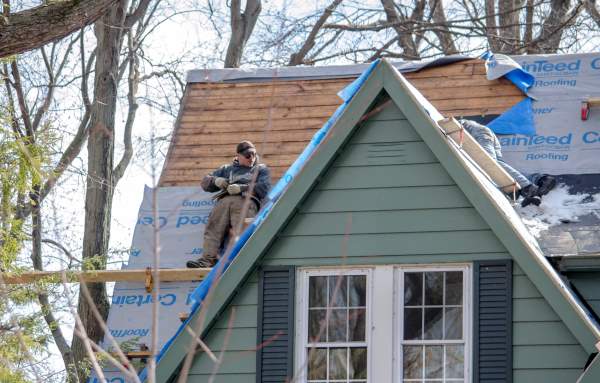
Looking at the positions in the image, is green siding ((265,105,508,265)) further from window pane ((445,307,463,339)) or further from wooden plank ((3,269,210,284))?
wooden plank ((3,269,210,284))

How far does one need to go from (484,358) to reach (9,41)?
4312 mm

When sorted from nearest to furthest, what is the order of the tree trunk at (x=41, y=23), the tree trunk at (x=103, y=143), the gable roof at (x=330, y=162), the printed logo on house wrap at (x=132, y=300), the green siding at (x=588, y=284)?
the tree trunk at (x=41, y=23)
the gable roof at (x=330, y=162)
the green siding at (x=588, y=284)
the printed logo on house wrap at (x=132, y=300)
the tree trunk at (x=103, y=143)

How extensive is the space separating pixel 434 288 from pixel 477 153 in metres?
1.83

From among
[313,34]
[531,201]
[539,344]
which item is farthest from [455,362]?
[313,34]

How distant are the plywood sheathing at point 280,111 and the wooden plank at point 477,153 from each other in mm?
4445

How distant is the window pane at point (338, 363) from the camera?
10.0 meters

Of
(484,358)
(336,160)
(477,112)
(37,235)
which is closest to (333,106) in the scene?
(477,112)

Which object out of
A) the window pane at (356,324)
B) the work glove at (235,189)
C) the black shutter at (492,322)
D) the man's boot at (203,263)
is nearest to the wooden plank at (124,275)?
the man's boot at (203,263)

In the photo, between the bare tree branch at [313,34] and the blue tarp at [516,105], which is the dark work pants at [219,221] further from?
the bare tree branch at [313,34]

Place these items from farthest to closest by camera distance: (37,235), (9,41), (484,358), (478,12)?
(478,12) < (37,235) < (484,358) < (9,41)

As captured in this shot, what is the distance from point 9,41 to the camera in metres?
8.31

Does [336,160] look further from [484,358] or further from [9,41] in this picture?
[9,41]

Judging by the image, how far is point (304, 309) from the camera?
10.3m

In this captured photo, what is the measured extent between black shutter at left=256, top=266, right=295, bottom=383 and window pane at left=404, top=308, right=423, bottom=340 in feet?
3.07
